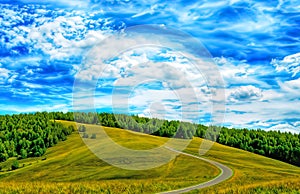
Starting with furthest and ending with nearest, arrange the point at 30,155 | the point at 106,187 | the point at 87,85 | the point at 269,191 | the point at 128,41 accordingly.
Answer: the point at 30,155, the point at 106,187, the point at 128,41, the point at 87,85, the point at 269,191

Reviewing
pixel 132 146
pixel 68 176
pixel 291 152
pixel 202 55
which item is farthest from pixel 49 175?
pixel 291 152

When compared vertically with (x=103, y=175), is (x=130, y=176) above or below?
above

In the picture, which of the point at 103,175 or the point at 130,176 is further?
the point at 103,175

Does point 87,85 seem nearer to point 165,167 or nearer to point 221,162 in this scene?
point 165,167

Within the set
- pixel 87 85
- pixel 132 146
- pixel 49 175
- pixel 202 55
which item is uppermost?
pixel 202 55

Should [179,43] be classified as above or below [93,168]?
above

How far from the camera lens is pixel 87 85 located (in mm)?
50969

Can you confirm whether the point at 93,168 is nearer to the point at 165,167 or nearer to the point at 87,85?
the point at 165,167

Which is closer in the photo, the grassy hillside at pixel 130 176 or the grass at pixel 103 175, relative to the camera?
the grassy hillside at pixel 130 176

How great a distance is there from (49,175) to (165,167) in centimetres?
3785

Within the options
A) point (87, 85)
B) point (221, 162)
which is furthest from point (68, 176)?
point (87, 85)

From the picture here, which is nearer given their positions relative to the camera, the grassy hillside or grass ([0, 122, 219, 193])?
the grassy hillside

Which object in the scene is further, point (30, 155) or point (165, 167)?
point (30, 155)

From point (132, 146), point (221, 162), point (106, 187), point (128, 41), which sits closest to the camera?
point (128, 41)
